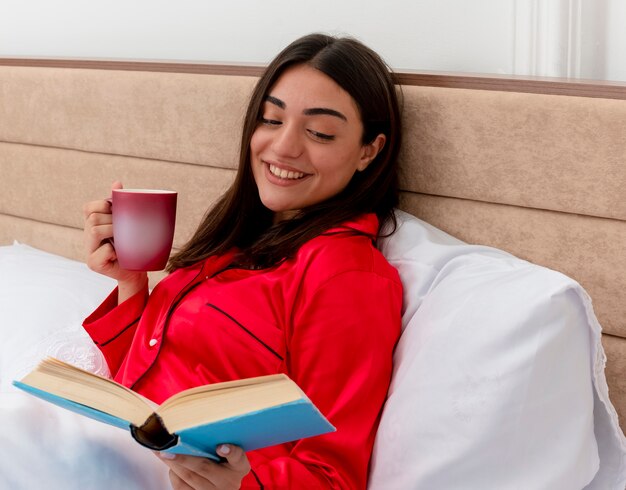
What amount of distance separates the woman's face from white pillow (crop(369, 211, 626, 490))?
28 centimetres

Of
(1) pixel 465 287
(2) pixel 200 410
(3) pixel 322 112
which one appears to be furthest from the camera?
(3) pixel 322 112

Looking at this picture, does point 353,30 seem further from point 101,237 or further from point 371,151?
point 101,237

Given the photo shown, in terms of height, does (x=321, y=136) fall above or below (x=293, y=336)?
above

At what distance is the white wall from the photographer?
148 cm

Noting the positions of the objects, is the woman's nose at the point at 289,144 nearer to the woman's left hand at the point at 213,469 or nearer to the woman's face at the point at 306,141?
the woman's face at the point at 306,141

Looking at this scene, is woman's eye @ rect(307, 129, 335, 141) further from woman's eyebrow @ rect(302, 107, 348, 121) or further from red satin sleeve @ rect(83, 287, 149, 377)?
red satin sleeve @ rect(83, 287, 149, 377)

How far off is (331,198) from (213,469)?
0.55 meters

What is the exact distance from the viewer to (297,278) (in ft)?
4.16

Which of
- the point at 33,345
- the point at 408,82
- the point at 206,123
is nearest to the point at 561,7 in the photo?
the point at 408,82

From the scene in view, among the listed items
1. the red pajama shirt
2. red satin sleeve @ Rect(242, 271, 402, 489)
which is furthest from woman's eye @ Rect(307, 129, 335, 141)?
red satin sleeve @ Rect(242, 271, 402, 489)

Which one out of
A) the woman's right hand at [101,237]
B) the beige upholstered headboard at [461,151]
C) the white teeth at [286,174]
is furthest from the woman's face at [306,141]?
the woman's right hand at [101,237]

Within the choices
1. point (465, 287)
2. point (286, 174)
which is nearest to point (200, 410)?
point (465, 287)

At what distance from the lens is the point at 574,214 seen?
131 centimetres

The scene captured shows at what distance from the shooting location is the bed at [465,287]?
42.5 inches
